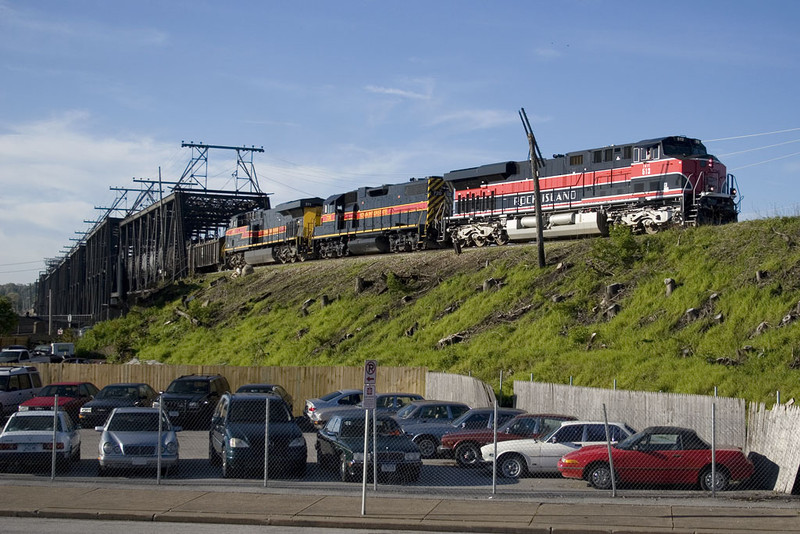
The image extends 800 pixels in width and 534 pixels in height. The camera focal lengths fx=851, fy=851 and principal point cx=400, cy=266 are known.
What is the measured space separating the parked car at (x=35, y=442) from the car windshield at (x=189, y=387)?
9814 mm

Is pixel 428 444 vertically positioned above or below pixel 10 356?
below

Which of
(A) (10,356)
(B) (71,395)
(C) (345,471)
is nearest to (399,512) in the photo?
(C) (345,471)

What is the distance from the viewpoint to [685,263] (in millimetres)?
32312

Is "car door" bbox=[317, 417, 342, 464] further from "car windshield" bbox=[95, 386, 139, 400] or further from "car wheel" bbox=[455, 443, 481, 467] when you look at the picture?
"car windshield" bbox=[95, 386, 139, 400]

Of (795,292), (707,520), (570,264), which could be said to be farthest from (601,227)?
(707,520)

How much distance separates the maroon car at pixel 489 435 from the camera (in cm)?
1900

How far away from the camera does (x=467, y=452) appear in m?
19.9

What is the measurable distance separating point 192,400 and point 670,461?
53.2 ft

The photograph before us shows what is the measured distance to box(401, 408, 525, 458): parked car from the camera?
20625 millimetres

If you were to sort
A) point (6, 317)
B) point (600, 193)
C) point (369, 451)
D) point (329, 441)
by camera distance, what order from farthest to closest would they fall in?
point (6, 317)
point (600, 193)
point (329, 441)
point (369, 451)

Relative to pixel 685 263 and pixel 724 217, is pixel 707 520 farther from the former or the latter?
pixel 724 217

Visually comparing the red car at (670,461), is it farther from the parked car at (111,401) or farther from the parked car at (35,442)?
the parked car at (111,401)

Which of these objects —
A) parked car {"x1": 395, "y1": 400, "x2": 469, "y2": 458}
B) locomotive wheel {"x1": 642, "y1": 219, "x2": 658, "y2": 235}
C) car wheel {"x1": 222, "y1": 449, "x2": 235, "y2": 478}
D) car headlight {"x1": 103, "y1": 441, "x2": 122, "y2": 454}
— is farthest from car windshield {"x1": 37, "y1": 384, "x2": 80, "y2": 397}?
locomotive wheel {"x1": 642, "y1": 219, "x2": 658, "y2": 235}

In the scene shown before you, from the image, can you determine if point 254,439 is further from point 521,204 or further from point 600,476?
point 521,204
